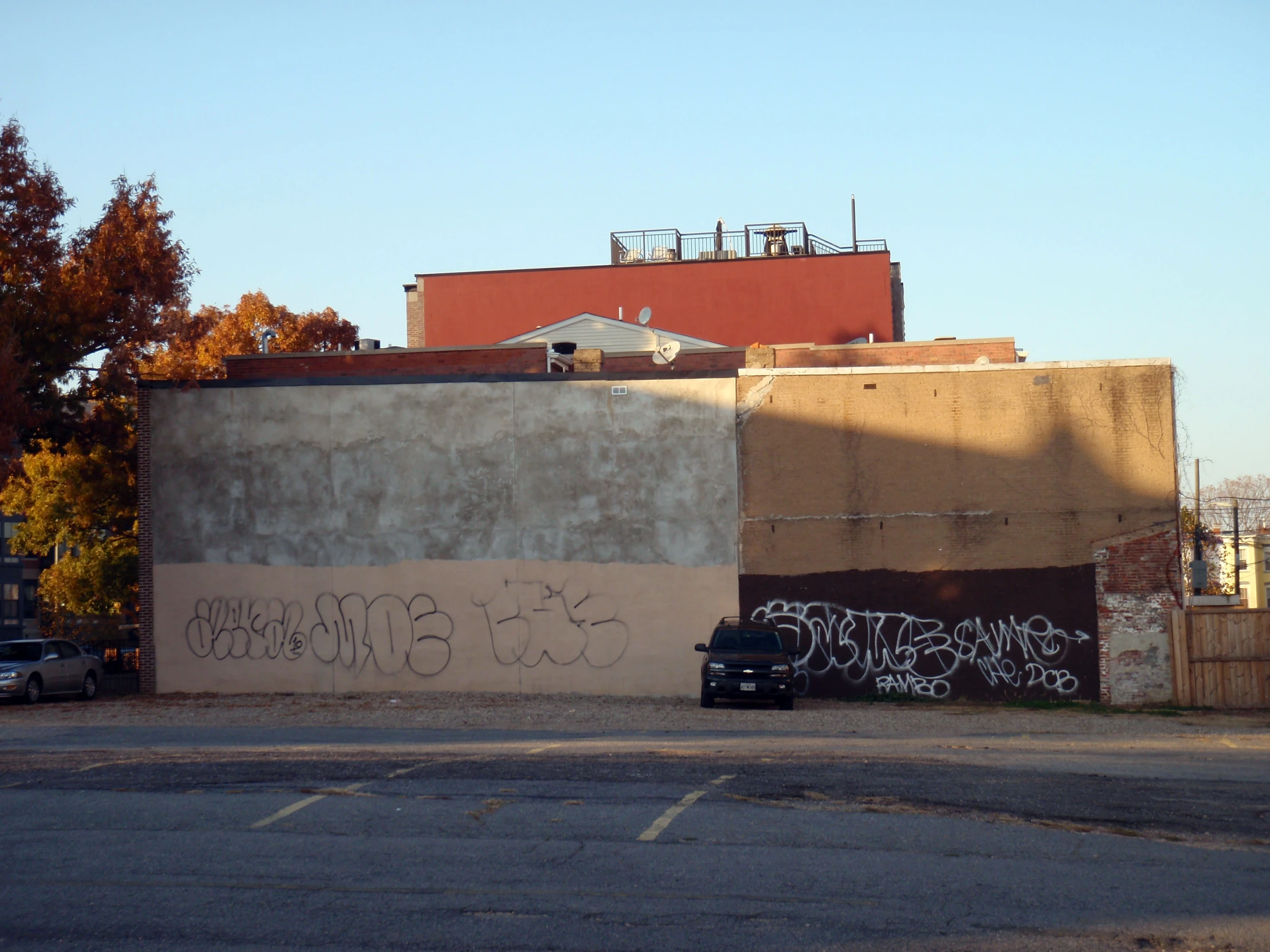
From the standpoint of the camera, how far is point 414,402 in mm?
27672

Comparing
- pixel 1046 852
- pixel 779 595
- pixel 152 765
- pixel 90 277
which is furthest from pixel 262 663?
pixel 1046 852

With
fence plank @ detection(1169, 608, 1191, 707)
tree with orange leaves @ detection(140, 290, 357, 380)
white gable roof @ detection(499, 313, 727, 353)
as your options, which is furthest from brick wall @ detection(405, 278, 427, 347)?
fence plank @ detection(1169, 608, 1191, 707)

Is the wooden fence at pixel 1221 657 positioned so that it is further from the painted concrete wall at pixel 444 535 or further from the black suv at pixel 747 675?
the painted concrete wall at pixel 444 535

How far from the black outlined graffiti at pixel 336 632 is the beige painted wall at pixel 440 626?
28mm

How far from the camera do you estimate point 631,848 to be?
30.5 feet

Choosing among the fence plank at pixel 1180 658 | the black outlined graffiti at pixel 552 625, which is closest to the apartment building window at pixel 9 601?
the black outlined graffiti at pixel 552 625

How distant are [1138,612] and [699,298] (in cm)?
2180

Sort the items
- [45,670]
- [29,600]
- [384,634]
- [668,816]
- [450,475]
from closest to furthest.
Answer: [668,816] → [45,670] → [384,634] → [450,475] → [29,600]

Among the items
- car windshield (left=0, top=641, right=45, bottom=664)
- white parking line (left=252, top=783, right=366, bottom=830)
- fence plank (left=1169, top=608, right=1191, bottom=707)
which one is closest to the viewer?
white parking line (left=252, top=783, right=366, bottom=830)

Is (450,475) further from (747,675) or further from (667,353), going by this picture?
(747,675)

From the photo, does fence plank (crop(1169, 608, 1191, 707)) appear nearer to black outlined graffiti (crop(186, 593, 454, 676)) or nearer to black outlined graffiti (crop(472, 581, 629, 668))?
black outlined graffiti (crop(472, 581, 629, 668))

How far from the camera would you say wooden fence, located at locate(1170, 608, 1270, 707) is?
24141mm

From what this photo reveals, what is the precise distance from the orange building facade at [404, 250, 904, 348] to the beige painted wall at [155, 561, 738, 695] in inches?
679

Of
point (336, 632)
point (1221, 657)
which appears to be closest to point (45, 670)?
point (336, 632)
